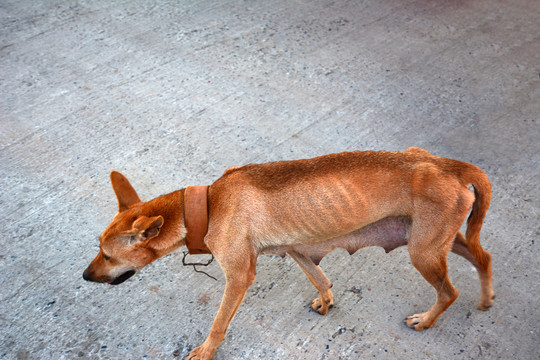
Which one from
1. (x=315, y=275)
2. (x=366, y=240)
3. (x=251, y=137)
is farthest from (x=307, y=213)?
(x=251, y=137)

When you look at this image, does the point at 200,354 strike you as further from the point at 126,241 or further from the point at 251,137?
the point at 251,137

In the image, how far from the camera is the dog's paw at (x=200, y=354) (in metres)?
2.99

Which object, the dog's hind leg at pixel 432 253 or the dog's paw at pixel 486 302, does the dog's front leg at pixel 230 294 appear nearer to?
the dog's hind leg at pixel 432 253

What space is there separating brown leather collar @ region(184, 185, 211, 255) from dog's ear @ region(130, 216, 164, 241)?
17 cm

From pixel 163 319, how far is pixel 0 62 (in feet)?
12.5

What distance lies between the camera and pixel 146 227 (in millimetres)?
2693

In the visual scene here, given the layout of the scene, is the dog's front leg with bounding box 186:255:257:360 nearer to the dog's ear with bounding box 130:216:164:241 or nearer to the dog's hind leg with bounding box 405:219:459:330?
the dog's ear with bounding box 130:216:164:241

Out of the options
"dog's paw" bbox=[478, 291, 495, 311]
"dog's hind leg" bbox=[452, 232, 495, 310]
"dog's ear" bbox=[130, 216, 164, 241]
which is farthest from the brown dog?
"dog's paw" bbox=[478, 291, 495, 311]

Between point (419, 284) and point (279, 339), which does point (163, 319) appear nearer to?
point (279, 339)

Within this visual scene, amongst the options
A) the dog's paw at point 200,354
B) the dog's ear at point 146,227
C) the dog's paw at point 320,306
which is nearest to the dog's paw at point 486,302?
the dog's paw at point 320,306

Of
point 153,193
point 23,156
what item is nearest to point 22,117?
point 23,156

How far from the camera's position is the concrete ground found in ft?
10.5

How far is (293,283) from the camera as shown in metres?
3.55

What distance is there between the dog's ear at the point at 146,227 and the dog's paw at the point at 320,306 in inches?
44.6
